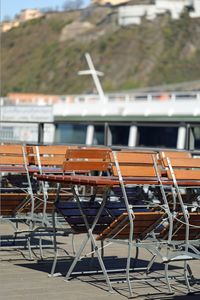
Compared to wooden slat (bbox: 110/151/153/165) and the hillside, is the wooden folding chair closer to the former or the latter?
wooden slat (bbox: 110/151/153/165)

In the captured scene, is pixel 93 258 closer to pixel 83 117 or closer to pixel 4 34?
pixel 83 117

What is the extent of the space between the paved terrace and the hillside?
454ft

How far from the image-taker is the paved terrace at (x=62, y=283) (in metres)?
6.90

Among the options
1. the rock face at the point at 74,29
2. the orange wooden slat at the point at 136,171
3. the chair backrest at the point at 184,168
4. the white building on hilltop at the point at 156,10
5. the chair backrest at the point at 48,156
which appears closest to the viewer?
the orange wooden slat at the point at 136,171

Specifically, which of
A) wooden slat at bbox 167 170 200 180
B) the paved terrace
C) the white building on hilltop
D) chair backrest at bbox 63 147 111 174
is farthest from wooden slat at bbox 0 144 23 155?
the white building on hilltop

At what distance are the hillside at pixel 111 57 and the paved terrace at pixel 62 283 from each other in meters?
138

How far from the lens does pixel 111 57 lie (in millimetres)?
158750

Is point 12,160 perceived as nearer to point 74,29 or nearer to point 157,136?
point 157,136

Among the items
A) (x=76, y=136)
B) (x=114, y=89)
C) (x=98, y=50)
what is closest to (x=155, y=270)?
(x=76, y=136)

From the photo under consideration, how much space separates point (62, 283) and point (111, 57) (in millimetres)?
152367

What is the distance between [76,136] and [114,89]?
4189 inches

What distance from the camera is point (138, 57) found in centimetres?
15588

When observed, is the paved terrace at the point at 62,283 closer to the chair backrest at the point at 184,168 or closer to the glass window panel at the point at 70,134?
the chair backrest at the point at 184,168

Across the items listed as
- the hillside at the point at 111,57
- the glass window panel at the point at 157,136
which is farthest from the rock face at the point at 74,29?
the glass window panel at the point at 157,136
